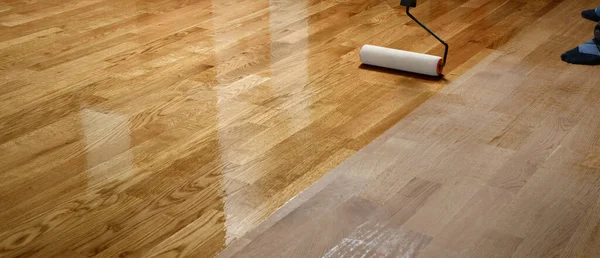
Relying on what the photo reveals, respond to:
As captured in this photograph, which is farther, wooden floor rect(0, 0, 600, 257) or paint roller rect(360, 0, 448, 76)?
paint roller rect(360, 0, 448, 76)

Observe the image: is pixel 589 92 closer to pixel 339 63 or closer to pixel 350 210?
pixel 339 63

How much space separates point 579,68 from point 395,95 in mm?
781

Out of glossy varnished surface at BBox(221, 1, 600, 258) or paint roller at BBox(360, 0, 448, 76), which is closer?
glossy varnished surface at BBox(221, 1, 600, 258)

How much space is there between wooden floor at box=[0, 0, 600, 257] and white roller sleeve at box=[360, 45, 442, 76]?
0.18 feet

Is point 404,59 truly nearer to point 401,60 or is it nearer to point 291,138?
point 401,60

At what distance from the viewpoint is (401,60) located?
3053mm

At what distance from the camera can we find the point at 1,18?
12.7 ft

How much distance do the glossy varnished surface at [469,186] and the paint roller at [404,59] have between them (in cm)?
10

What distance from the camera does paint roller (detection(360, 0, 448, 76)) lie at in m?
3.00

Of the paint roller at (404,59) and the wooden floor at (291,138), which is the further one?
the paint roller at (404,59)

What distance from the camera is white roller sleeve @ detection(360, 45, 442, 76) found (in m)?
3.00

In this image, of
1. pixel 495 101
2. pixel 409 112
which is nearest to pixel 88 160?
pixel 409 112

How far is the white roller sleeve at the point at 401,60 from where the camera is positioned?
3.00 m

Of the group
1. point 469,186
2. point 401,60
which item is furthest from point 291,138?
point 401,60
